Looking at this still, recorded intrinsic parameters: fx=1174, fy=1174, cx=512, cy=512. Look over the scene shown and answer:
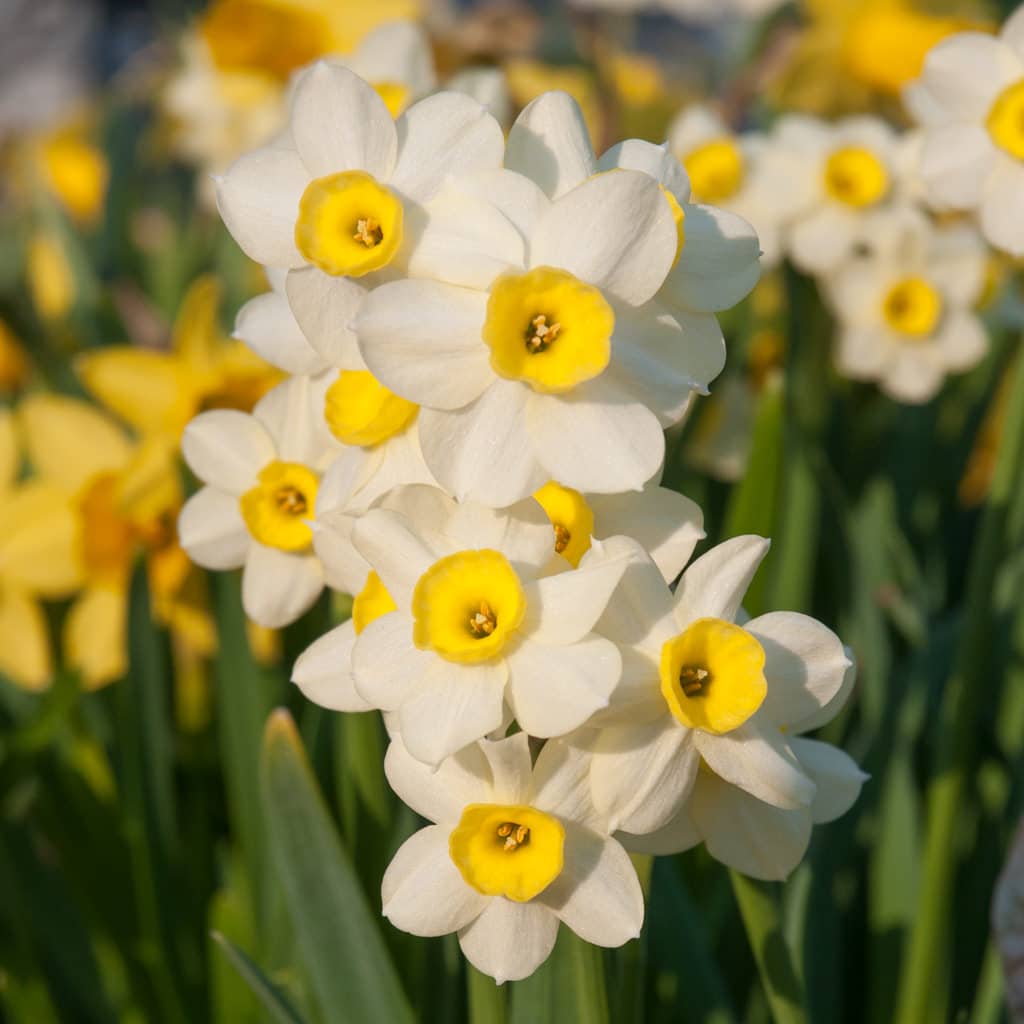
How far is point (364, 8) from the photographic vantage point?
187 cm

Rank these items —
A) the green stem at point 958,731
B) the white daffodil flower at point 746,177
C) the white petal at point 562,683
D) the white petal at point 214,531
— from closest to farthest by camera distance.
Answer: the white petal at point 562,683 < the white petal at point 214,531 < the green stem at point 958,731 < the white daffodil flower at point 746,177

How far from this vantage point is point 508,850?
0.46 meters

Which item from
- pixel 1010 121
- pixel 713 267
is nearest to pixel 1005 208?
pixel 1010 121

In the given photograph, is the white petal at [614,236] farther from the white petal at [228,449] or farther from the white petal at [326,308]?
the white petal at [228,449]

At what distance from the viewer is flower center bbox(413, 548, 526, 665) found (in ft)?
1.40

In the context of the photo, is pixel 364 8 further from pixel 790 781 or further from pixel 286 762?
pixel 790 781

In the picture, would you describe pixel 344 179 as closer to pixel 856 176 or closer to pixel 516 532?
pixel 516 532

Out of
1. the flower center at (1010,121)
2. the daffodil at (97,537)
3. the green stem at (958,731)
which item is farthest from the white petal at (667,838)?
the daffodil at (97,537)

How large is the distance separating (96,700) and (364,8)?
4.09 ft

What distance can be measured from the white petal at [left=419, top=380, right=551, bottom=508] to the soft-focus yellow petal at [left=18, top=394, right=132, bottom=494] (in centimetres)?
63

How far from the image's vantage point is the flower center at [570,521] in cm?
47

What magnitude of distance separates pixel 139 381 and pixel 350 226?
55cm

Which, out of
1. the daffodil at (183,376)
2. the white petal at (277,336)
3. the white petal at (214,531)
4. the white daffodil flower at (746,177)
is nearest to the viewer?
the white petal at (277,336)

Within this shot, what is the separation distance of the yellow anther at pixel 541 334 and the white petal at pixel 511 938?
0.72 feet
